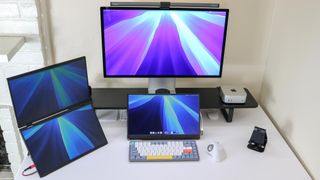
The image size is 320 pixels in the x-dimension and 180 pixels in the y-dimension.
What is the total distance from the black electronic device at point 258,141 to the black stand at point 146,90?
0.58 feet

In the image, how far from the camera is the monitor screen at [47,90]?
1.35 m

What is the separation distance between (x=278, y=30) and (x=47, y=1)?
1.20 meters

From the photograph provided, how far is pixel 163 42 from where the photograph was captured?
1.62m

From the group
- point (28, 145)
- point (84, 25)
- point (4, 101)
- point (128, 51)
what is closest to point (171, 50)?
point (128, 51)

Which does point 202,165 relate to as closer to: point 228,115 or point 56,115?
point 228,115

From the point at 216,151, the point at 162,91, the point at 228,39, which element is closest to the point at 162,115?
the point at 162,91

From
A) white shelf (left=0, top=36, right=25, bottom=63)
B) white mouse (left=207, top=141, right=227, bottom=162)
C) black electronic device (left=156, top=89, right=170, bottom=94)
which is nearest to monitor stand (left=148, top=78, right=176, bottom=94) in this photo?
black electronic device (left=156, top=89, right=170, bottom=94)

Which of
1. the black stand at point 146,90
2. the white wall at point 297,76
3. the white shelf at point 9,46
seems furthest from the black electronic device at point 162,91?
the white shelf at point 9,46

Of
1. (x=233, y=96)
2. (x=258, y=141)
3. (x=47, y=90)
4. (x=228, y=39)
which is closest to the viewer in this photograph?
(x=47, y=90)

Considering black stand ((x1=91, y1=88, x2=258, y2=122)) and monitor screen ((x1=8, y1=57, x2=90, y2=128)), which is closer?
monitor screen ((x1=8, y1=57, x2=90, y2=128))

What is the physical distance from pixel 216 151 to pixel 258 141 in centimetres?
22

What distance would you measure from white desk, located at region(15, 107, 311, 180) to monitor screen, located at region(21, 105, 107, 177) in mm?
35

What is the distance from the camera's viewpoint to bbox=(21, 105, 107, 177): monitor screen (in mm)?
1398

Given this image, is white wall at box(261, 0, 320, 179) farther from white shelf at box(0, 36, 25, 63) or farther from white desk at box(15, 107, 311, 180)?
white shelf at box(0, 36, 25, 63)
